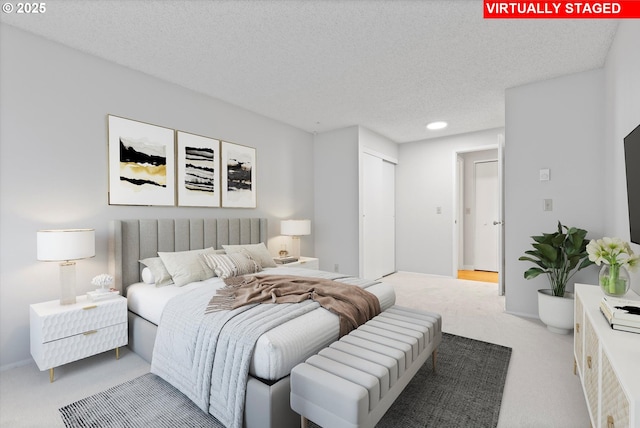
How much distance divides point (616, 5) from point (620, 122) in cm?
85

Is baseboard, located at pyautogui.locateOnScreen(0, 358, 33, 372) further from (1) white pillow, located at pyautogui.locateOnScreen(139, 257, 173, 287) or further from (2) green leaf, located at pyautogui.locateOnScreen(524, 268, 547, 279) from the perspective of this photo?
(2) green leaf, located at pyautogui.locateOnScreen(524, 268, 547, 279)

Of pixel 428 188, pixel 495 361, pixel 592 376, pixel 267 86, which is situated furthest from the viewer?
pixel 428 188

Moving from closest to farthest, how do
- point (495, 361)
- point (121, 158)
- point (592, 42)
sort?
point (495, 361) → point (592, 42) → point (121, 158)

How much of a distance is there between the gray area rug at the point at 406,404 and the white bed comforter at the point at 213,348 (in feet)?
0.32

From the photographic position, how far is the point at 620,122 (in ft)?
7.88

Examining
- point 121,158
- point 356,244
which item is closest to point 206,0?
point 121,158

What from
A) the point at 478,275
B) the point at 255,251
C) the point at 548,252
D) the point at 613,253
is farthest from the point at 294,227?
the point at 478,275

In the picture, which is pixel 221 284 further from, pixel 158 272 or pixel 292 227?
pixel 292 227

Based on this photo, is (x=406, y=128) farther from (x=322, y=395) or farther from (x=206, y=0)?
(x=322, y=395)

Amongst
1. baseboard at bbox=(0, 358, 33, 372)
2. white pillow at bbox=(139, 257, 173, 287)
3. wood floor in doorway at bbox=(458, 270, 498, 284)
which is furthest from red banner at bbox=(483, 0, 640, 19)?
baseboard at bbox=(0, 358, 33, 372)

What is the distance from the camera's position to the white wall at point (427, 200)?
5.37 metres

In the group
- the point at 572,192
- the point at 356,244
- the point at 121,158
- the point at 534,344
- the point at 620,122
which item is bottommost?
the point at 534,344

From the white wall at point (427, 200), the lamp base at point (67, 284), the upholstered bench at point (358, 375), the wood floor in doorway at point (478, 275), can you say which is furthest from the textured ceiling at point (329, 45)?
the wood floor in doorway at point (478, 275)

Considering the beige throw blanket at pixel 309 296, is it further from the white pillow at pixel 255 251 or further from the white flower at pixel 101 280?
the white flower at pixel 101 280
